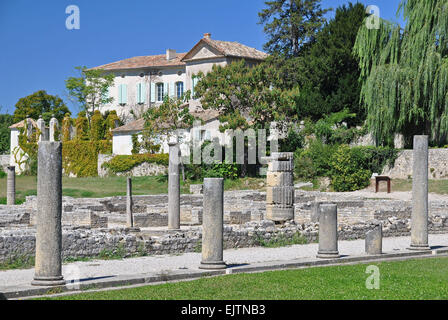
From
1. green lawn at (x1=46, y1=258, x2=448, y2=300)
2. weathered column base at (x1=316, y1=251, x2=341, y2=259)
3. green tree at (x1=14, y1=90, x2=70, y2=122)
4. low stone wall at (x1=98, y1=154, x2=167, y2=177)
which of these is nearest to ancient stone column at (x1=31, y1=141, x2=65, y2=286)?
green lawn at (x1=46, y1=258, x2=448, y2=300)

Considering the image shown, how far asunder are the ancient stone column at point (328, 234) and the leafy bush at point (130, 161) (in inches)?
1351

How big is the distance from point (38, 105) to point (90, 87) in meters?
10.5

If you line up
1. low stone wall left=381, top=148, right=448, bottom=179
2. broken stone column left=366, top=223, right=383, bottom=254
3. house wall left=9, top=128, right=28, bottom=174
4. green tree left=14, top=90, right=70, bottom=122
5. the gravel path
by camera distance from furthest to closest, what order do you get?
1. green tree left=14, top=90, right=70, bottom=122
2. house wall left=9, top=128, right=28, bottom=174
3. low stone wall left=381, top=148, right=448, bottom=179
4. broken stone column left=366, top=223, right=383, bottom=254
5. the gravel path

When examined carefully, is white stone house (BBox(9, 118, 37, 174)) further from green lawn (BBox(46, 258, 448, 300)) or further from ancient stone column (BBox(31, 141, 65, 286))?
green lawn (BBox(46, 258, 448, 300))

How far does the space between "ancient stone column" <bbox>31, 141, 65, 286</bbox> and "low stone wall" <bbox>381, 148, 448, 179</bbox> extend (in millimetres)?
28581

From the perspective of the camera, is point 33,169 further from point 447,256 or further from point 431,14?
point 447,256

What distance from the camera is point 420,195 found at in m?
16.1

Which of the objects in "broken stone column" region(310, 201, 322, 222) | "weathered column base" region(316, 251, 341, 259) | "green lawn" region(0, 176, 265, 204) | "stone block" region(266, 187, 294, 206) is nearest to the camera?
"weathered column base" region(316, 251, 341, 259)

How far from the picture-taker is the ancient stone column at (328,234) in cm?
1426

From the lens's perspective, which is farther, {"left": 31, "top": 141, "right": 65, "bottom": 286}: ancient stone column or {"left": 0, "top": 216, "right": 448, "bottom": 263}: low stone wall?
{"left": 0, "top": 216, "right": 448, "bottom": 263}: low stone wall

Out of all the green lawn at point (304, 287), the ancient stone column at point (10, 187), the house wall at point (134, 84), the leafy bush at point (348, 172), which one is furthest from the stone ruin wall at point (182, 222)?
the house wall at point (134, 84)

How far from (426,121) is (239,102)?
11.2m

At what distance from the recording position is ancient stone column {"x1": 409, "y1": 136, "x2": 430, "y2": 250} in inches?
629

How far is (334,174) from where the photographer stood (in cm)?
3788
